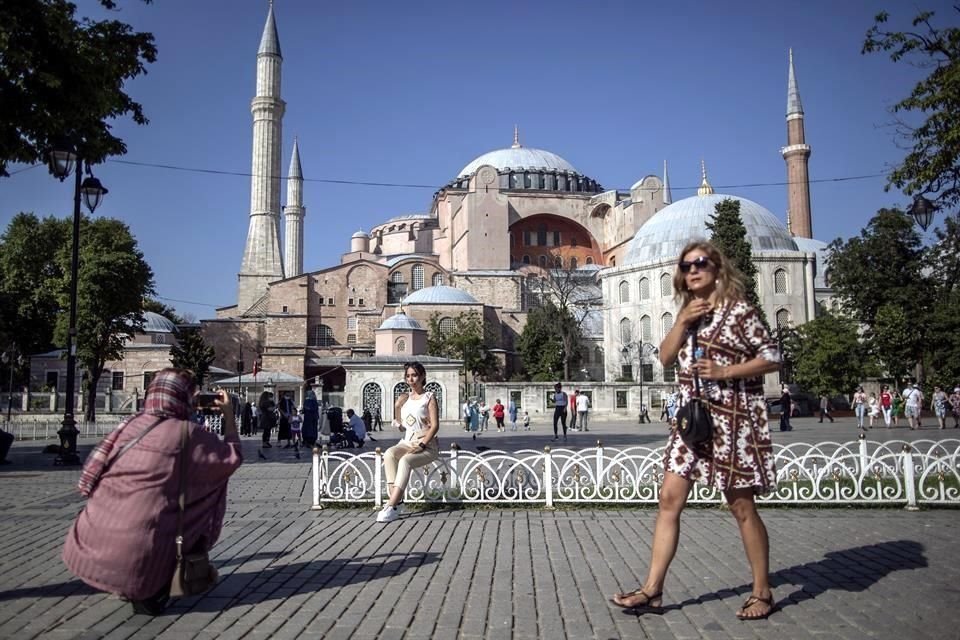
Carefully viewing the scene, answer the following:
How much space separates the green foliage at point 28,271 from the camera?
40.7m

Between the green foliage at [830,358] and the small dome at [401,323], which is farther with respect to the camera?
the small dome at [401,323]

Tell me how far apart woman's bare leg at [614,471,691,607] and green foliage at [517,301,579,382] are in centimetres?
4148

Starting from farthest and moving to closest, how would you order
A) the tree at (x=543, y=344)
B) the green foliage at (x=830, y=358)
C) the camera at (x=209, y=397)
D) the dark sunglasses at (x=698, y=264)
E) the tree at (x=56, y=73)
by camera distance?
the tree at (x=543, y=344)
the green foliage at (x=830, y=358)
the tree at (x=56, y=73)
the camera at (x=209, y=397)
the dark sunglasses at (x=698, y=264)

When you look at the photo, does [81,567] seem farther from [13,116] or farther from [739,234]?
[739,234]

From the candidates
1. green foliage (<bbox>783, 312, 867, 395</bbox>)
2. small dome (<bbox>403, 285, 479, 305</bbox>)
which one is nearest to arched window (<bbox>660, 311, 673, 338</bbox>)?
green foliage (<bbox>783, 312, 867, 395</bbox>)

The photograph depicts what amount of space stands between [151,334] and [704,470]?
52236 mm

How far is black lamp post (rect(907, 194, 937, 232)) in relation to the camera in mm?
11781

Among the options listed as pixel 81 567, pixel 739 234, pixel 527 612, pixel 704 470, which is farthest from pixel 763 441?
pixel 739 234

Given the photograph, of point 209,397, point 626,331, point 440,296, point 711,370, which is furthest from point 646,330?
point 711,370

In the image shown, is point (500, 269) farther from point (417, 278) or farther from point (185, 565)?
point (185, 565)

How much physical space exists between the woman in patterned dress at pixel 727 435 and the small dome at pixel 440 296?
1825 inches

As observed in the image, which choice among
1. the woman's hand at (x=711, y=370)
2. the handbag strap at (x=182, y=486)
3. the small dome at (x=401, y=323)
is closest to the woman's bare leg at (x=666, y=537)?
the woman's hand at (x=711, y=370)

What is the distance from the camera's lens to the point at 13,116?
35.7ft

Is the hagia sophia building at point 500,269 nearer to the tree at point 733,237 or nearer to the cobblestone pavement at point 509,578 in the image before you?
the tree at point 733,237
